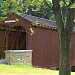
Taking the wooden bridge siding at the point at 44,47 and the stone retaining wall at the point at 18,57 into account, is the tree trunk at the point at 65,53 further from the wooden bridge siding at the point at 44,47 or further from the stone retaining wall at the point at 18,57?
the wooden bridge siding at the point at 44,47

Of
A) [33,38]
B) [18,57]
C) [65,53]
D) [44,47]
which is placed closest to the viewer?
[65,53]

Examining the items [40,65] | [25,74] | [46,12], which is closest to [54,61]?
[40,65]

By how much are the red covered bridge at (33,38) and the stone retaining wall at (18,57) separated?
2.26 ft

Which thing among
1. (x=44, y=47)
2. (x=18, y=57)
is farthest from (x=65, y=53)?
(x=44, y=47)

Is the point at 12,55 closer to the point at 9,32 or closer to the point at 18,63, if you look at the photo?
the point at 18,63

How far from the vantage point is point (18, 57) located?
22312mm

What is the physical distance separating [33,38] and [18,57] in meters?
2.26

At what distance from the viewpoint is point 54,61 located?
1046 inches

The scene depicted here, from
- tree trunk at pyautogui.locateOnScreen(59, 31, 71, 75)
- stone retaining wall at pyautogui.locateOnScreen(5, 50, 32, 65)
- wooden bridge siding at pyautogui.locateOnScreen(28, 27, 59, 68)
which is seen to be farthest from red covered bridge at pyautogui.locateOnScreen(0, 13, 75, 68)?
tree trunk at pyautogui.locateOnScreen(59, 31, 71, 75)

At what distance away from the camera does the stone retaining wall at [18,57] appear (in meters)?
22.0

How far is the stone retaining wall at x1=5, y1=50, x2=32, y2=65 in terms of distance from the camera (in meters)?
22.0

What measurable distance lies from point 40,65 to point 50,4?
1568cm

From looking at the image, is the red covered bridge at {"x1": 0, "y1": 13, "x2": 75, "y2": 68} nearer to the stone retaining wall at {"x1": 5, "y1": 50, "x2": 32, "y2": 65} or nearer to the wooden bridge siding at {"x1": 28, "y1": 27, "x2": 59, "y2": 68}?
the wooden bridge siding at {"x1": 28, "y1": 27, "x2": 59, "y2": 68}

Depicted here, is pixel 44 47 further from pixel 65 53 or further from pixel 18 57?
pixel 65 53
